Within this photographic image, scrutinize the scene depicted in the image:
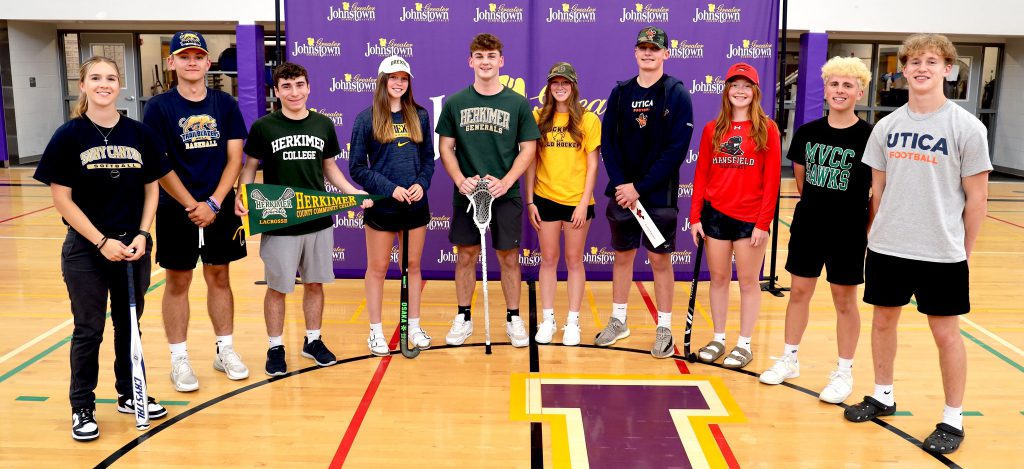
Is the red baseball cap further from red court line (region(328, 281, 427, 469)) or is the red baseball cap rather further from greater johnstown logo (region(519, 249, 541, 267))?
greater johnstown logo (region(519, 249, 541, 267))

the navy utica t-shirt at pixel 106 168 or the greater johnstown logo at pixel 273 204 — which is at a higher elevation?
the navy utica t-shirt at pixel 106 168

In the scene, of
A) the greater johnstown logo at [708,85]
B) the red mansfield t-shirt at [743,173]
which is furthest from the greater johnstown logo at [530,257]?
the red mansfield t-shirt at [743,173]

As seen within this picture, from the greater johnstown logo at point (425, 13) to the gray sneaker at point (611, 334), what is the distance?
8.87ft

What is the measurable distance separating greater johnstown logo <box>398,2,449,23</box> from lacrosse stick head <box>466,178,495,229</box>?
205 centimetres

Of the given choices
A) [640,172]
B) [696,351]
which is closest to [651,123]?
[640,172]

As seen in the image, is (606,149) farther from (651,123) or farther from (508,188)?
(508,188)

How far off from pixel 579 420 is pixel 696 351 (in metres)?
1.37

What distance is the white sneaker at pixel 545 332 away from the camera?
16.6ft

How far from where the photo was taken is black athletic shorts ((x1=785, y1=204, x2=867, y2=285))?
157 inches

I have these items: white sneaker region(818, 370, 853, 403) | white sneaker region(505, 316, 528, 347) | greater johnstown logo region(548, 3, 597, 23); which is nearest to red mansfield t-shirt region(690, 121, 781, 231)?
white sneaker region(818, 370, 853, 403)

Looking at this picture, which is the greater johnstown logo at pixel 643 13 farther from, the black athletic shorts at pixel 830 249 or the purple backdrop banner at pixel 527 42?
the black athletic shorts at pixel 830 249

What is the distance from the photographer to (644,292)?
6.56 metres

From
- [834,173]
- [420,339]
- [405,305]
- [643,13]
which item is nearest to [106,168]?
[405,305]

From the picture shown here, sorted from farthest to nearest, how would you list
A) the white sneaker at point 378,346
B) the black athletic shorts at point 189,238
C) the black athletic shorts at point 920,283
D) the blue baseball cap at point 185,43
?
the white sneaker at point 378,346 < the black athletic shorts at point 189,238 < the blue baseball cap at point 185,43 < the black athletic shorts at point 920,283
